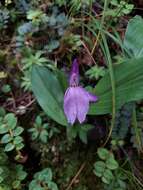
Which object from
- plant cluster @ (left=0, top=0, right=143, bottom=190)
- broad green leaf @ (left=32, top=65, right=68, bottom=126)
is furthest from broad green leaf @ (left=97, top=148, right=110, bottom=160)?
broad green leaf @ (left=32, top=65, right=68, bottom=126)

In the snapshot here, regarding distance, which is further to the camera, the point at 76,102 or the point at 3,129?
the point at 3,129

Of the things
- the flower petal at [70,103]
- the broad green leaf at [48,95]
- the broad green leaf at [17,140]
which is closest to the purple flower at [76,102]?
the flower petal at [70,103]

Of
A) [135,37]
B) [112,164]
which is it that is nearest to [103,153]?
[112,164]

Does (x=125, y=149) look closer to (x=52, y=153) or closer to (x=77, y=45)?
(x=52, y=153)

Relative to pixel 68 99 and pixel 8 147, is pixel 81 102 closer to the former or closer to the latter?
pixel 68 99

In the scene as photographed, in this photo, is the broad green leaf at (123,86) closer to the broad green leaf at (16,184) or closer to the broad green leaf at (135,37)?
the broad green leaf at (135,37)

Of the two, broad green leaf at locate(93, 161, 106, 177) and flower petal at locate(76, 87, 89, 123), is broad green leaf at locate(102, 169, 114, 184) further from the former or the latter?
flower petal at locate(76, 87, 89, 123)
